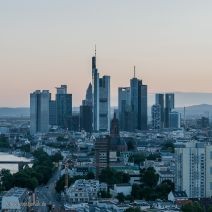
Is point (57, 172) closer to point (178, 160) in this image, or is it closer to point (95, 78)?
point (178, 160)

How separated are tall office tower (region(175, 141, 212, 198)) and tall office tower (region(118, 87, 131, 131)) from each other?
34312 millimetres

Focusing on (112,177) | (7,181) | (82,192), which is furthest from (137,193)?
(7,181)

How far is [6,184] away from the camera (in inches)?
819

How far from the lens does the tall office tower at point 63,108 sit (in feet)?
196

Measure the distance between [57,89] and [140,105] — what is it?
10112 millimetres

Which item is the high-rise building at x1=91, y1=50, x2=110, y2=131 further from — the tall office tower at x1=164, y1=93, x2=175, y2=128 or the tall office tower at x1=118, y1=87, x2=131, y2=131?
the tall office tower at x1=164, y1=93, x2=175, y2=128

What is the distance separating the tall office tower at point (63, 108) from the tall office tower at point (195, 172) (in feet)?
129

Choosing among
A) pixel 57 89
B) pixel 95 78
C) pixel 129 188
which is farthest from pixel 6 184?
pixel 57 89

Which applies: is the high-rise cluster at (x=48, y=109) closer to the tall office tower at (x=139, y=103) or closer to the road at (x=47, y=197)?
the tall office tower at (x=139, y=103)

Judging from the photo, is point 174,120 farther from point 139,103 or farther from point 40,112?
point 40,112

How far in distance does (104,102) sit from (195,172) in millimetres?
35577

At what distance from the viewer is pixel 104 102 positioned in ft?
180

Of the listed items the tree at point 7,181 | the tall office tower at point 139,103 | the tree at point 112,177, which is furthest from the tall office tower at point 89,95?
the tree at point 7,181

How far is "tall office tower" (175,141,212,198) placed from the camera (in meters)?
19.1
